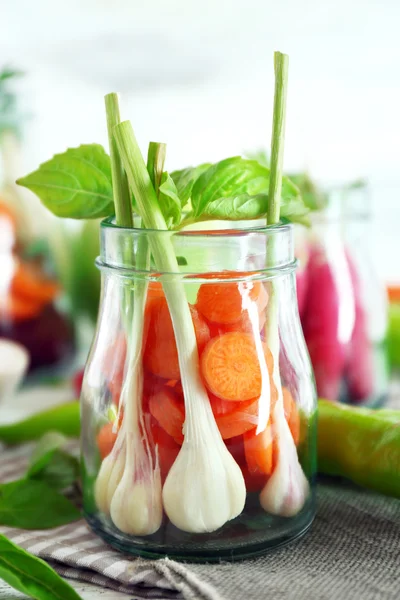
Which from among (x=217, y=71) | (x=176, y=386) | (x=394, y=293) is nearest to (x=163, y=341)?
(x=176, y=386)

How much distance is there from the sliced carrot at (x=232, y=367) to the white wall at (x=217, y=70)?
1269 millimetres

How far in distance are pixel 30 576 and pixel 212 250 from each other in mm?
263

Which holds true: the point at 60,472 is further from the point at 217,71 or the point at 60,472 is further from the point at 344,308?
the point at 217,71

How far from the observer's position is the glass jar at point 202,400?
58 cm

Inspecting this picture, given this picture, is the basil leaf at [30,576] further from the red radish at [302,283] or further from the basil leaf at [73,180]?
the red radish at [302,283]

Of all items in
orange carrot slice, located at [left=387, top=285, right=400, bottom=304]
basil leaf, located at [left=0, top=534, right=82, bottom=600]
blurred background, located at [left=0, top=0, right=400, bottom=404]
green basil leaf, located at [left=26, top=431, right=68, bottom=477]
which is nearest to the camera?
basil leaf, located at [left=0, top=534, right=82, bottom=600]

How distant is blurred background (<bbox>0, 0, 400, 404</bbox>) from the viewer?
185 centimetres

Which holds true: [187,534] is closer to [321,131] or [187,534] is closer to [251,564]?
[251,564]

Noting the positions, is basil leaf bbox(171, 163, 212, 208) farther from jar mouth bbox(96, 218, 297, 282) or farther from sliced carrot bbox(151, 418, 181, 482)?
sliced carrot bbox(151, 418, 181, 482)

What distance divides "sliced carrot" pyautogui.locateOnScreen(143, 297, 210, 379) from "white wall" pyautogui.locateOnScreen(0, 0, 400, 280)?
1.26m

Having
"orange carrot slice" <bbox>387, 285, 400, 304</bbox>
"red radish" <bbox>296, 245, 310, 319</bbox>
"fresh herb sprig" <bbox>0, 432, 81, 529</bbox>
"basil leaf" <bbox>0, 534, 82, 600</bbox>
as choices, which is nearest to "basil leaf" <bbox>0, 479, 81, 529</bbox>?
"fresh herb sprig" <bbox>0, 432, 81, 529</bbox>

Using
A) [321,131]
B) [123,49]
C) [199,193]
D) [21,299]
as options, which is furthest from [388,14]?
[199,193]

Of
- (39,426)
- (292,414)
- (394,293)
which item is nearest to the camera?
(292,414)

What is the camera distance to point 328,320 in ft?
3.18
